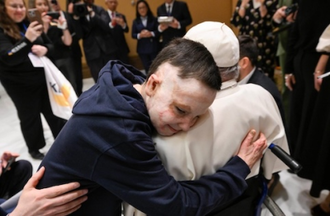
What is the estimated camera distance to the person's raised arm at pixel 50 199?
713mm

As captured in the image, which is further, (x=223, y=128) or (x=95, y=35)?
(x=95, y=35)

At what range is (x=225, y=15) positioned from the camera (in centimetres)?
539

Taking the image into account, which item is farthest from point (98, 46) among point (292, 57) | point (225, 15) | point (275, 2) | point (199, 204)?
point (225, 15)

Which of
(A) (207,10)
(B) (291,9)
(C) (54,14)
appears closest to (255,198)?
(B) (291,9)

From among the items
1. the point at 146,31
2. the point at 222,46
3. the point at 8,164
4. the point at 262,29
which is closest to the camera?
the point at 222,46

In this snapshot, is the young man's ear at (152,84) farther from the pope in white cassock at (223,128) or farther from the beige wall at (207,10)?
the beige wall at (207,10)

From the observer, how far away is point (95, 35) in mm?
3105

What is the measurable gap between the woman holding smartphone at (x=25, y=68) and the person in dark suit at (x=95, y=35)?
917 mm

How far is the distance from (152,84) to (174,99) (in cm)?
8

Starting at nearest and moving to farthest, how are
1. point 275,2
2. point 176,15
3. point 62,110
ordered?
point 62,110, point 275,2, point 176,15

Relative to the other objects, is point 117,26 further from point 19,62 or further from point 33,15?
point 19,62

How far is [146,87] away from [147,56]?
11.8 feet

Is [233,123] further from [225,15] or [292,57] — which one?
[225,15]

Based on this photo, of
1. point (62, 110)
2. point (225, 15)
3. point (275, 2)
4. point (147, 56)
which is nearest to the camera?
point (62, 110)
